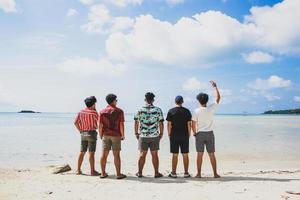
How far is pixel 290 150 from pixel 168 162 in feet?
26.2

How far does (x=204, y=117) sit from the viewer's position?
31.5ft

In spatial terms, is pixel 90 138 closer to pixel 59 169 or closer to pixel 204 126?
pixel 59 169

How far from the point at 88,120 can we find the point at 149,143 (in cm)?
185

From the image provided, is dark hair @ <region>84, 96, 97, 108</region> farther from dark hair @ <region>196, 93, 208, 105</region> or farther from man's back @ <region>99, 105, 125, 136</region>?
dark hair @ <region>196, 93, 208, 105</region>

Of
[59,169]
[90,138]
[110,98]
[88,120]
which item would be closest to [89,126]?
[88,120]

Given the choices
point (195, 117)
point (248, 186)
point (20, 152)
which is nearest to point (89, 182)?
point (195, 117)

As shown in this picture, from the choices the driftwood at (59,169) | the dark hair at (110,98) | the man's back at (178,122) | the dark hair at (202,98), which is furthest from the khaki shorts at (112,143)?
the dark hair at (202,98)

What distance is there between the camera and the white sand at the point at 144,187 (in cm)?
757

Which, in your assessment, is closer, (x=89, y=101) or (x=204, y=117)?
(x=204, y=117)

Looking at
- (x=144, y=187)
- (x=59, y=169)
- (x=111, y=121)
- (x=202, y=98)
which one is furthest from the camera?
(x=59, y=169)

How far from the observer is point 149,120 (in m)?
9.62

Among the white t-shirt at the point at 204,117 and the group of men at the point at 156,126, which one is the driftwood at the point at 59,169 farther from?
the white t-shirt at the point at 204,117

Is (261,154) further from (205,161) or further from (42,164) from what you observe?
(42,164)

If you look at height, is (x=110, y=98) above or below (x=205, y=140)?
above
